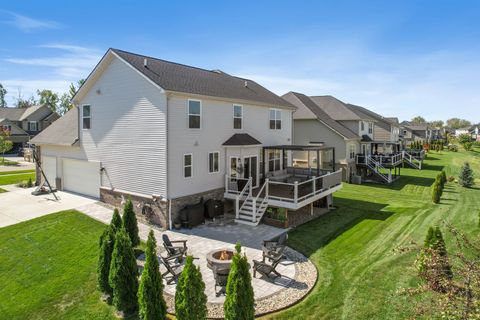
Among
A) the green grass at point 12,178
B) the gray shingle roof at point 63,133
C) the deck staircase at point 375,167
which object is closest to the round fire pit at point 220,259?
the gray shingle roof at point 63,133

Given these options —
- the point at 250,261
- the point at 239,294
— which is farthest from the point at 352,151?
the point at 239,294

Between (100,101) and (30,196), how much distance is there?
854cm

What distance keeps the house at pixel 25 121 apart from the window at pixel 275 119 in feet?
167

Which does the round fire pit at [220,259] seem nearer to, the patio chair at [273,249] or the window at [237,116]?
the patio chair at [273,249]

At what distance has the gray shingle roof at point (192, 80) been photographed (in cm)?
1598

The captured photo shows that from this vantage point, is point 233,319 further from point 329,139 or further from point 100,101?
point 329,139

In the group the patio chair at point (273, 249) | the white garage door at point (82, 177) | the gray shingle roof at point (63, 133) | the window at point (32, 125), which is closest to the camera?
the patio chair at point (273, 249)

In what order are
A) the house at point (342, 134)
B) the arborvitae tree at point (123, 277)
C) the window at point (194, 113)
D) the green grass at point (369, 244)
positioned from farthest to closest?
the house at point (342, 134), the window at point (194, 113), the green grass at point (369, 244), the arborvitae tree at point (123, 277)

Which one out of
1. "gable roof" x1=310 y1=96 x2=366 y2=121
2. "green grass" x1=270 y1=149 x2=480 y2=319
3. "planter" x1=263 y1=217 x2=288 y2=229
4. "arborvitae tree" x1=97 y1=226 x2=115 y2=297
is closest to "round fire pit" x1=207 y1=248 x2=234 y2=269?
"green grass" x1=270 y1=149 x2=480 y2=319

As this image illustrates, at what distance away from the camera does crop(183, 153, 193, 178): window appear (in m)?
15.9

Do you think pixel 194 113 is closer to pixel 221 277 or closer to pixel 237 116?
pixel 237 116

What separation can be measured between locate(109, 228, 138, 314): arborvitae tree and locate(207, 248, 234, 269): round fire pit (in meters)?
2.52

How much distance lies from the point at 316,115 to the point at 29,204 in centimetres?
2556

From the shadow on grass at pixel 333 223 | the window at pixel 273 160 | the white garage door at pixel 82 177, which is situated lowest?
the shadow on grass at pixel 333 223
